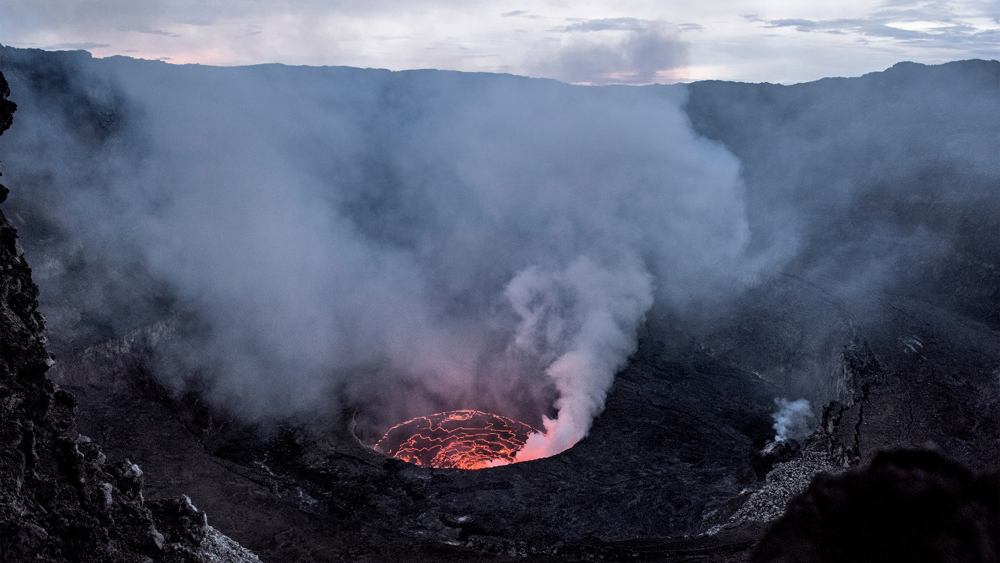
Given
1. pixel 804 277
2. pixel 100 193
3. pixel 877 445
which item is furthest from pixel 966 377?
pixel 100 193

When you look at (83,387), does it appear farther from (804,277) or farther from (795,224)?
(795,224)

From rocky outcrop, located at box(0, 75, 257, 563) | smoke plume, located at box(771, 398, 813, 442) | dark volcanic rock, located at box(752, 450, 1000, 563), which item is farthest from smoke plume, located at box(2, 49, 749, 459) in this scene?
dark volcanic rock, located at box(752, 450, 1000, 563)

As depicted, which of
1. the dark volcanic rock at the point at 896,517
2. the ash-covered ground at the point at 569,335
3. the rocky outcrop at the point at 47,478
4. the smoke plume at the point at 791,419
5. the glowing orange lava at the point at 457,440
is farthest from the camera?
the glowing orange lava at the point at 457,440

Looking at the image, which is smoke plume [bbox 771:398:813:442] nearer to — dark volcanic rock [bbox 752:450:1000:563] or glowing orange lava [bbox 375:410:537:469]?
glowing orange lava [bbox 375:410:537:469]

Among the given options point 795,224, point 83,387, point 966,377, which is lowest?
point 83,387

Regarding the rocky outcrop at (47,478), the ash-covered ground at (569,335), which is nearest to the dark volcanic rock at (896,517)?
the ash-covered ground at (569,335)

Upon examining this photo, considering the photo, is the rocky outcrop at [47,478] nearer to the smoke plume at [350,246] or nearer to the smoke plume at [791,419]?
the smoke plume at [350,246]
